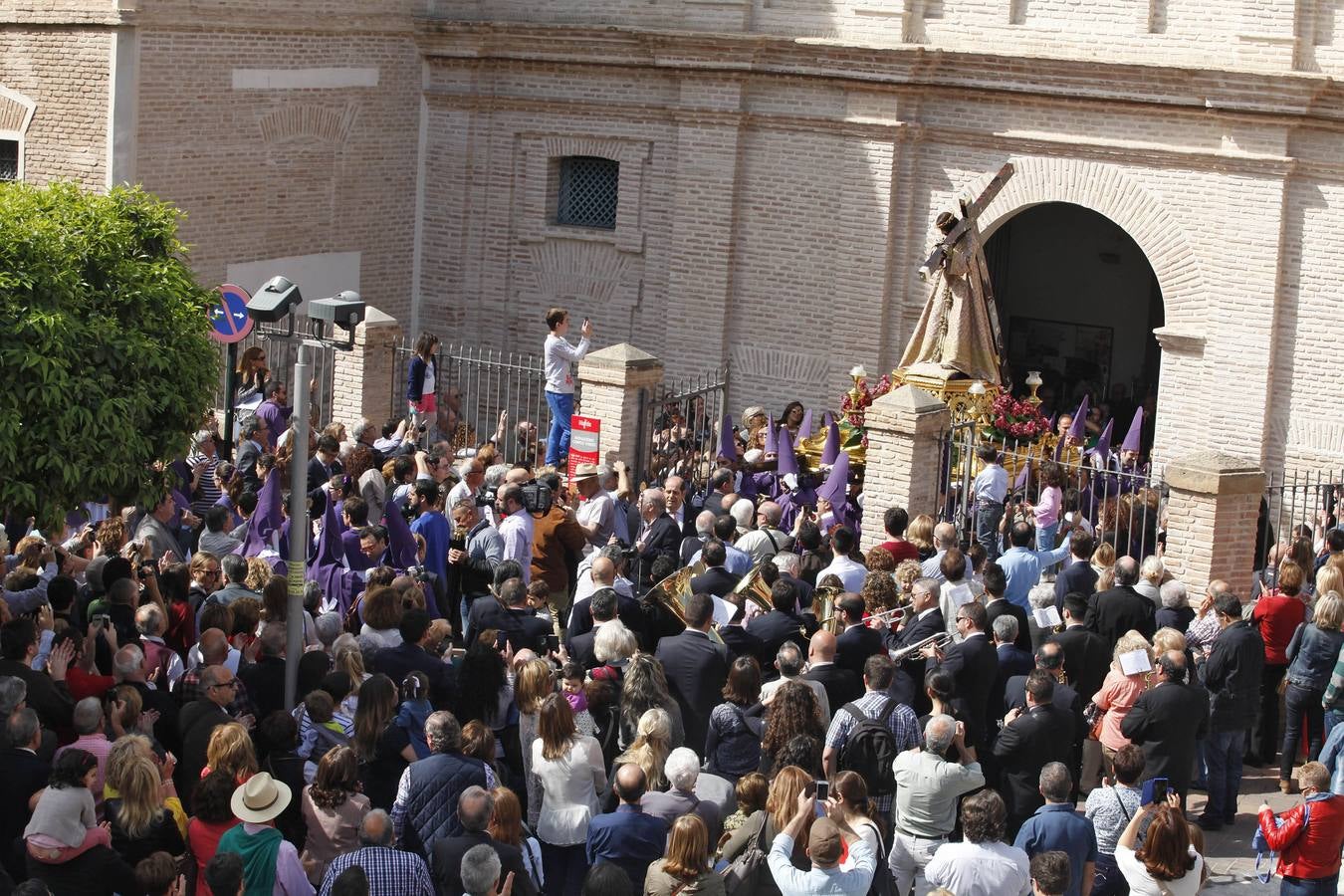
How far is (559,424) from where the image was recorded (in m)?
18.9

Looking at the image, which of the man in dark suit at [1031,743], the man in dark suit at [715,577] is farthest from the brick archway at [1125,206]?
the man in dark suit at [1031,743]

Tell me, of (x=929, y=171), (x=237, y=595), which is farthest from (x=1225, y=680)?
(x=929, y=171)

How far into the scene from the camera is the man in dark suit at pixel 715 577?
12516 mm

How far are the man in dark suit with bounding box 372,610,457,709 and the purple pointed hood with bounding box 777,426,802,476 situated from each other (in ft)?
21.1

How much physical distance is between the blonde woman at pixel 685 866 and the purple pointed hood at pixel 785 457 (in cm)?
844

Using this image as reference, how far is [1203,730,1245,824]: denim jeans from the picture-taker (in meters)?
12.8

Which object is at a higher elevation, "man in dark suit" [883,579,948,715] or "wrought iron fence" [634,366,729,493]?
"wrought iron fence" [634,366,729,493]

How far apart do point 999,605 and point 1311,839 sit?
7.71 ft

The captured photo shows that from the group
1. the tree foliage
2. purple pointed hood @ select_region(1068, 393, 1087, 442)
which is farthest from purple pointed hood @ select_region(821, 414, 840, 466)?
the tree foliage

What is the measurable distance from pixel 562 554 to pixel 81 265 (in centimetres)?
386

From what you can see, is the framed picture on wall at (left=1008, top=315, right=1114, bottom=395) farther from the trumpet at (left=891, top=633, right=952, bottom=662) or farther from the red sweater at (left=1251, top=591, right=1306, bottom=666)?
the trumpet at (left=891, top=633, right=952, bottom=662)

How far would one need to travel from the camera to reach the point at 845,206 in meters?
21.7

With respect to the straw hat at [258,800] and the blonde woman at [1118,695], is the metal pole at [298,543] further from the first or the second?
the blonde woman at [1118,695]

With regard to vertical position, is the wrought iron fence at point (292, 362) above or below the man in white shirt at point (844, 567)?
above
